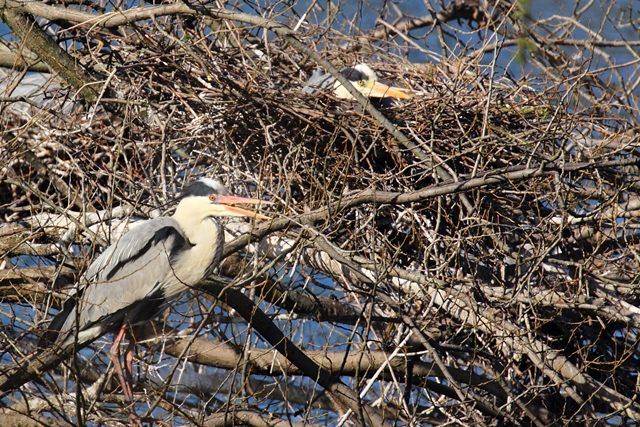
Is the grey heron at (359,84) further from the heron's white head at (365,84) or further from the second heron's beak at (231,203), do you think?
the second heron's beak at (231,203)

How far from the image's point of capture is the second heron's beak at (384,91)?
14.4ft

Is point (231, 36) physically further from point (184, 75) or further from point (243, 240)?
point (243, 240)

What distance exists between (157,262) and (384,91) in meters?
1.68

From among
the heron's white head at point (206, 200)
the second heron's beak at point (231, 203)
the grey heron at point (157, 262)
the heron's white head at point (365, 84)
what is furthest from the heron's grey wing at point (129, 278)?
the heron's white head at point (365, 84)

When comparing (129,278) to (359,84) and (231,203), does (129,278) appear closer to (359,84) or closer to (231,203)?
(231,203)

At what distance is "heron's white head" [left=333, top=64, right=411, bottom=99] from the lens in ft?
14.6

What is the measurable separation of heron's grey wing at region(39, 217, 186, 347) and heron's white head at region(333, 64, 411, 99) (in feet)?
4.61

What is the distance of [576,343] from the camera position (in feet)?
13.7

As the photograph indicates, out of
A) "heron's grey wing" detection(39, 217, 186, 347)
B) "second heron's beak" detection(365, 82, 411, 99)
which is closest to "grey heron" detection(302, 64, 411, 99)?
"second heron's beak" detection(365, 82, 411, 99)

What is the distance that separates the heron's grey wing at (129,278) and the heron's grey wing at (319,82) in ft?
3.57

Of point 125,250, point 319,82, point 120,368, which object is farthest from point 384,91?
point 120,368

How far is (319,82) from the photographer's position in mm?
4340

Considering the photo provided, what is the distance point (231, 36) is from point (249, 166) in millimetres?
796

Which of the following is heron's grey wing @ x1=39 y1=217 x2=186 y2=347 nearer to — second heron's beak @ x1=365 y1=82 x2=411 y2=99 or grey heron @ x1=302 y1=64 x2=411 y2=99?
grey heron @ x1=302 y1=64 x2=411 y2=99
